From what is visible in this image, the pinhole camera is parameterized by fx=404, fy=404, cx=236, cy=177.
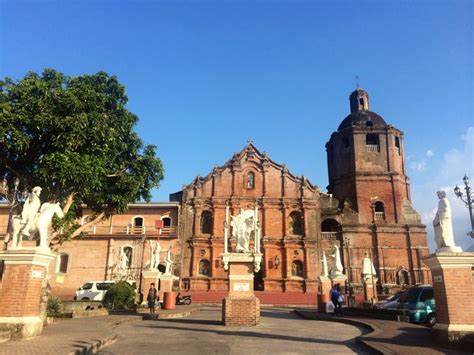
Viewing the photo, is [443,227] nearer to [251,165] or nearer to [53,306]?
[53,306]

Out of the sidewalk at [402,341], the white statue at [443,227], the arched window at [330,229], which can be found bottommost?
the sidewalk at [402,341]

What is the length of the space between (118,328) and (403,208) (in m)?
30.1

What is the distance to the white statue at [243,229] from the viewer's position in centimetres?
1405

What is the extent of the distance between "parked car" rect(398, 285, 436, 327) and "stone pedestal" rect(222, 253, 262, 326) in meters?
5.93

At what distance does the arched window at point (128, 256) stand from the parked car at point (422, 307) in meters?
24.9

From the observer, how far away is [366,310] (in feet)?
54.5

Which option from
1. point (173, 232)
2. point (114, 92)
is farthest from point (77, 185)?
point (173, 232)

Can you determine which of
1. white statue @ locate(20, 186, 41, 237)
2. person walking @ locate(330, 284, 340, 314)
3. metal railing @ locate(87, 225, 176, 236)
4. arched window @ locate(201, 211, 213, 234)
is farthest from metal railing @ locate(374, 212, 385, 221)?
white statue @ locate(20, 186, 41, 237)

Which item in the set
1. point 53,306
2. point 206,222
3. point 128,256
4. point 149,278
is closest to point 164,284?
point 149,278

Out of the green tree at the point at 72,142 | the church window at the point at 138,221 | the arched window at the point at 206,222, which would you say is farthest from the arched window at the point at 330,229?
A: the green tree at the point at 72,142

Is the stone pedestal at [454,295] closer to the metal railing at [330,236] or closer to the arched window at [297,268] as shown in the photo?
the arched window at [297,268]

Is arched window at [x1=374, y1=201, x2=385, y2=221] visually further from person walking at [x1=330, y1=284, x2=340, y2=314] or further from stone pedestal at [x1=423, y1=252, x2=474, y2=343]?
stone pedestal at [x1=423, y1=252, x2=474, y2=343]

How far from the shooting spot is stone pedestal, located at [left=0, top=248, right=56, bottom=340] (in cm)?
885

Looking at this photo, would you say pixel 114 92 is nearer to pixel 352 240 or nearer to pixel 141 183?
pixel 141 183
